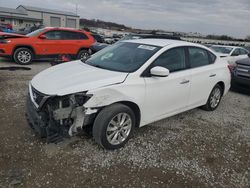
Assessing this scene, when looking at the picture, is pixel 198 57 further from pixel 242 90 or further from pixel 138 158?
pixel 242 90

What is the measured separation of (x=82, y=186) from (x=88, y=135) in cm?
125

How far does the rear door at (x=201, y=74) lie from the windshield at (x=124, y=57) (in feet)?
3.34

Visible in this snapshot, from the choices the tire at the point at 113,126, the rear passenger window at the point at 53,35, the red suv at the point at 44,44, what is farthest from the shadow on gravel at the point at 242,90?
the rear passenger window at the point at 53,35

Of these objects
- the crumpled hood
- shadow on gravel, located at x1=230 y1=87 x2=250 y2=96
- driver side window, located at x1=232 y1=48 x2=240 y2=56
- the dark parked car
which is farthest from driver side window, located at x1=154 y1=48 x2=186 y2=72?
driver side window, located at x1=232 y1=48 x2=240 y2=56

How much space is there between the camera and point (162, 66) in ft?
13.6

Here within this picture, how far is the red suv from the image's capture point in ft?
31.2

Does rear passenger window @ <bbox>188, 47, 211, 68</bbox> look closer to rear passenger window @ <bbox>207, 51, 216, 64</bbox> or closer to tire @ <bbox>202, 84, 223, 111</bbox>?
rear passenger window @ <bbox>207, 51, 216, 64</bbox>

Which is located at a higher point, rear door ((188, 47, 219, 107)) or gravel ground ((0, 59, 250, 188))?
rear door ((188, 47, 219, 107))

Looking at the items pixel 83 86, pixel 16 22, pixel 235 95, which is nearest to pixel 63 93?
pixel 83 86

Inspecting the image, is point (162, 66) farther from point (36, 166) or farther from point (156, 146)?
point (36, 166)

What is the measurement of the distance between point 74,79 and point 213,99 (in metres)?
3.53

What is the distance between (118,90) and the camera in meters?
3.46

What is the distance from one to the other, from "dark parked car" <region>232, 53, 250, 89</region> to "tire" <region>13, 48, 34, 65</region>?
7896 mm

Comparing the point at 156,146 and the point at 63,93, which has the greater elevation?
the point at 63,93
